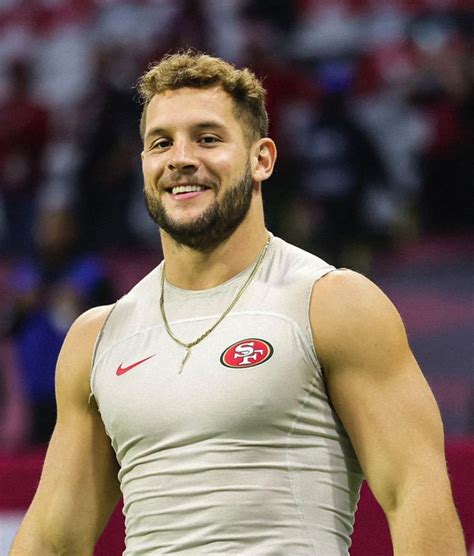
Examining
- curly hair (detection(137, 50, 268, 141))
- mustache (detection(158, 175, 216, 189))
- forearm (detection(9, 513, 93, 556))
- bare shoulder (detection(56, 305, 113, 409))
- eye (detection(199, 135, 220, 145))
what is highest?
curly hair (detection(137, 50, 268, 141))

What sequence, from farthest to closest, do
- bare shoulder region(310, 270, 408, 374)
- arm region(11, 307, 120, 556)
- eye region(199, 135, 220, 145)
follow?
1. arm region(11, 307, 120, 556)
2. eye region(199, 135, 220, 145)
3. bare shoulder region(310, 270, 408, 374)

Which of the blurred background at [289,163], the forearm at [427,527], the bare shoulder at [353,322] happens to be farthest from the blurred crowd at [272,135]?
the forearm at [427,527]

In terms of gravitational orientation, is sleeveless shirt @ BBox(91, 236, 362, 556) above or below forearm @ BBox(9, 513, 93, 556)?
above

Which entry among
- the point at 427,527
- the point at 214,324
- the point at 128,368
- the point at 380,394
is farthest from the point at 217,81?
the point at 427,527

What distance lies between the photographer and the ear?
9.47 feet

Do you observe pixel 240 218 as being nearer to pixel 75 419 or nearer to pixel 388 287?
pixel 75 419

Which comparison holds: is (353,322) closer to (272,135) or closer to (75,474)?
(75,474)

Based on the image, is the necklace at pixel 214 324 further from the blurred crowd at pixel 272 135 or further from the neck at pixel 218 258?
the blurred crowd at pixel 272 135

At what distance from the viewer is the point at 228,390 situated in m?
2.56

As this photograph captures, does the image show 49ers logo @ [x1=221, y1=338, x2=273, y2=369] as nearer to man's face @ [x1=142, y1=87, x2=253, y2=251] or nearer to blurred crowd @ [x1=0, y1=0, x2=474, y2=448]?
man's face @ [x1=142, y1=87, x2=253, y2=251]

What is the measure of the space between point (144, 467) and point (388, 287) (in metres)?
4.06

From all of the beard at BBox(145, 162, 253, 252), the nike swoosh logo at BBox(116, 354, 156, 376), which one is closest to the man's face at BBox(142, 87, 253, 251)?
the beard at BBox(145, 162, 253, 252)

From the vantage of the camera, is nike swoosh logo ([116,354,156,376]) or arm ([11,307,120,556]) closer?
nike swoosh logo ([116,354,156,376])

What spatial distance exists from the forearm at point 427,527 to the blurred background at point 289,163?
3.24 meters
